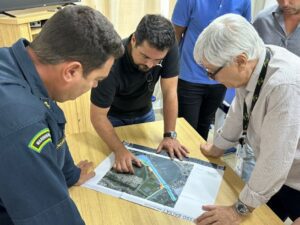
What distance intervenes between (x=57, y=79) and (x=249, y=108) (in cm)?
71

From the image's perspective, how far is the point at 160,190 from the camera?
3.74 ft

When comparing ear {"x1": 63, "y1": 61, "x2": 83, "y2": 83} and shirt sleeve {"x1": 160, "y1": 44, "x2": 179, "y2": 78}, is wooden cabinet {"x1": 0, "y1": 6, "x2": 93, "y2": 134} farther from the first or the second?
ear {"x1": 63, "y1": 61, "x2": 83, "y2": 83}

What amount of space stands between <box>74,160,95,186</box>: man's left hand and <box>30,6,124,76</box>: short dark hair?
56cm

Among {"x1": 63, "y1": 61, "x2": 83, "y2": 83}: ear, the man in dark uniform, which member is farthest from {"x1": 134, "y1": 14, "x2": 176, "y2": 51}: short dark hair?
{"x1": 63, "y1": 61, "x2": 83, "y2": 83}: ear

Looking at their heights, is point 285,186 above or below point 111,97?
below

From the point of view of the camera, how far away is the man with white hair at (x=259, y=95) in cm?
92

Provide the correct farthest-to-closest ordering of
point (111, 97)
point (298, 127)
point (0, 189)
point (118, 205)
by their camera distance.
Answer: point (111, 97)
point (118, 205)
point (298, 127)
point (0, 189)

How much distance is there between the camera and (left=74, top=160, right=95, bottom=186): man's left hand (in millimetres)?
1171

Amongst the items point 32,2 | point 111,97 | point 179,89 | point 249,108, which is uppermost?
point 32,2

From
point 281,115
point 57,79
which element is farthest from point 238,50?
point 57,79

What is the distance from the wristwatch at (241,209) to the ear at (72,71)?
704 mm

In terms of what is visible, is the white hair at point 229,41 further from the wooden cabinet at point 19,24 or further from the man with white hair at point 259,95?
the wooden cabinet at point 19,24

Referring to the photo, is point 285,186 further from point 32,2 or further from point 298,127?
point 32,2

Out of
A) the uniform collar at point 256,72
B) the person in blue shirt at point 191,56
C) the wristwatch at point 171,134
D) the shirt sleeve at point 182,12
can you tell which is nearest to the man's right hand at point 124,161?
the wristwatch at point 171,134
